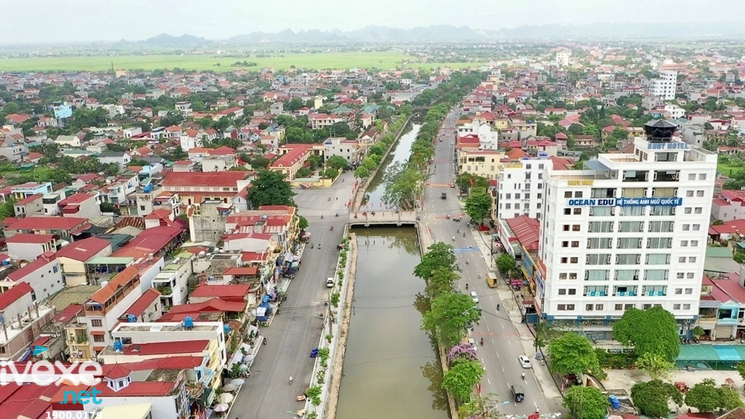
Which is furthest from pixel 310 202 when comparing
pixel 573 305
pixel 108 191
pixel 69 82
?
pixel 69 82

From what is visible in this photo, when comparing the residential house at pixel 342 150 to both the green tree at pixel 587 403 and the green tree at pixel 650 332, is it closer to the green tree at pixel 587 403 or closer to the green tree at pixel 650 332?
the green tree at pixel 650 332

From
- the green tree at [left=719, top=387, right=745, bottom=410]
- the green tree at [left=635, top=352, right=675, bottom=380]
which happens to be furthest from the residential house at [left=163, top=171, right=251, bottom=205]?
the green tree at [left=719, top=387, right=745, bottom=410]

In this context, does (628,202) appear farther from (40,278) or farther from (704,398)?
(40,278)

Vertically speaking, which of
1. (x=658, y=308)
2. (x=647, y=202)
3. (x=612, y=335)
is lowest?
(x=612, y=335)

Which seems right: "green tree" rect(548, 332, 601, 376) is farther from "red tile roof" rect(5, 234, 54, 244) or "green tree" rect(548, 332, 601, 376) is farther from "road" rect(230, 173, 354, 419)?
"red tile roof" rect(5, 234, 54, 244)

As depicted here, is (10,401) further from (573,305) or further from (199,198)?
(199,198)

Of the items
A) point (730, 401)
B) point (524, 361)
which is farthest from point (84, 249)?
point (730, 401)

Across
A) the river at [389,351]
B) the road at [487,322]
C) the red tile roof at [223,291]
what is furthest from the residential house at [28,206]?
the road at [487,322]
